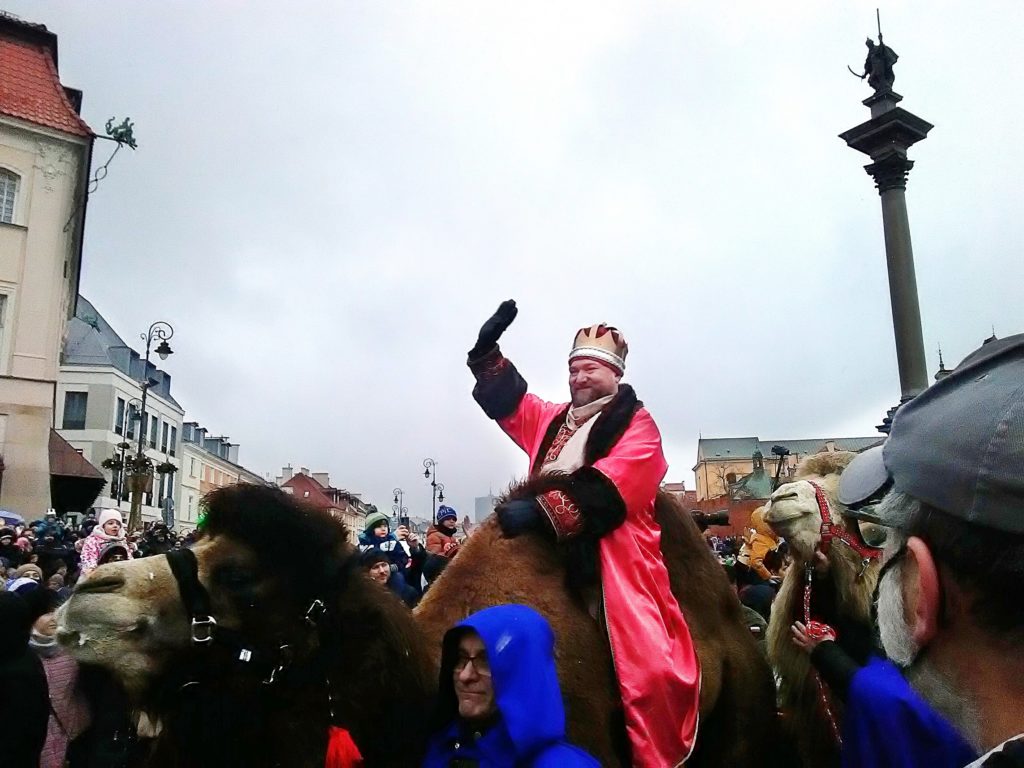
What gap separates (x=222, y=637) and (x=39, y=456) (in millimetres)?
24199

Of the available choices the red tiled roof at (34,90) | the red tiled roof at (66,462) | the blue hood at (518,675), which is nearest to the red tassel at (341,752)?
the blue hood at (518,675)

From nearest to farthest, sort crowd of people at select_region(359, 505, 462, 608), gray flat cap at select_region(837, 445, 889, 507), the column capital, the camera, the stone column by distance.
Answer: gray flat cap at select_region(837, 445, 889, 507), crowd of people at select_region(359, 505, 462, 608), the camera, the stone column, the column capital

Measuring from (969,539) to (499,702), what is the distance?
176 cm

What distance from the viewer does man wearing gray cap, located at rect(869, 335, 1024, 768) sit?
1063 millimetres

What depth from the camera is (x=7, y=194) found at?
23.5 metres

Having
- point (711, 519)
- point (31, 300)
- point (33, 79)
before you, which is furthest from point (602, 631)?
point (33, 79)

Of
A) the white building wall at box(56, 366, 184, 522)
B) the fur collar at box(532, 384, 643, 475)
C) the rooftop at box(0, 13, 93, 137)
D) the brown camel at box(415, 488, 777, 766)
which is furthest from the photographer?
the white building wall at box(56, 366, 184, 522)

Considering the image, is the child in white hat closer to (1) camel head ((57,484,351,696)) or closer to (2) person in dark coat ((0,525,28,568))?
(2) person in dark coat ((0,525,28,568))

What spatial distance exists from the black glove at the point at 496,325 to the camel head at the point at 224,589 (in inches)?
63.0

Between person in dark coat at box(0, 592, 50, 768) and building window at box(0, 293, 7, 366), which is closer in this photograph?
person in dark coat at box(0, 592, 50, 768)

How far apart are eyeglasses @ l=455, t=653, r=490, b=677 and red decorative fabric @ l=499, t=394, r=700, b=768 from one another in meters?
0.86

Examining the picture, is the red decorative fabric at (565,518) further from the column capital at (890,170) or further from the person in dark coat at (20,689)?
the column capital at (890,170)

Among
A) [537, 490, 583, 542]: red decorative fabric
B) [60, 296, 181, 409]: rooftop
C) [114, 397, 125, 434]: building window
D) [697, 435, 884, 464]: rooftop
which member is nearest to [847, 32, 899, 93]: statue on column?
[537, 490, 583, 542]: red decorative fabric

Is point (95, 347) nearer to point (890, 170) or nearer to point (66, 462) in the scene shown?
point (66, 462)
